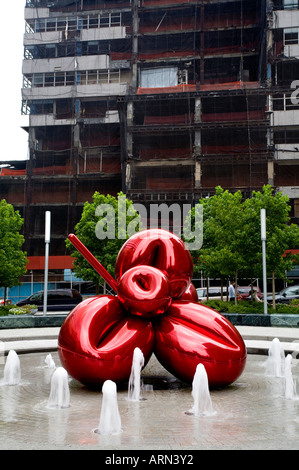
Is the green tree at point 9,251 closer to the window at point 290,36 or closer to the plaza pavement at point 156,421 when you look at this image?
the plaza pavement at point 156,421

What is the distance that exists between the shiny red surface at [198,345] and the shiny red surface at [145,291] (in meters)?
0.30

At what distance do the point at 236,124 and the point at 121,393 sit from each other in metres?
37.3

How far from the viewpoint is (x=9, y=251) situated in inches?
993

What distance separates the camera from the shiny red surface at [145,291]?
667 cm

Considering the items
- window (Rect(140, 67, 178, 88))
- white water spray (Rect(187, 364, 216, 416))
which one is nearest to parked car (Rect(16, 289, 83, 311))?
white water spray (Rect(187, 364, 216, 416))

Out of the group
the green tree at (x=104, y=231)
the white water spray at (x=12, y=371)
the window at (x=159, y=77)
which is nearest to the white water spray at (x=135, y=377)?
the white water spray at (x=12, y=371)

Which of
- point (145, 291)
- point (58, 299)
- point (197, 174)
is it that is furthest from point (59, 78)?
point (145, 291)

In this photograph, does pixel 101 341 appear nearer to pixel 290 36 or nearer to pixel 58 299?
pixel 58 299

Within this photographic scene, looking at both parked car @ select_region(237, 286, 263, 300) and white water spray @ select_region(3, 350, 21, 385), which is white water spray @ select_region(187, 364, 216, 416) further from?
parked car @ select_region(237, 286, 263, 300)

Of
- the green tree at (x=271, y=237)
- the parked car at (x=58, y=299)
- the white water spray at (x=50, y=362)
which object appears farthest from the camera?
the parked car at (x=58, y=299)

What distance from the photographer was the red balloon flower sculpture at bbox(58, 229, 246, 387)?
648 cm

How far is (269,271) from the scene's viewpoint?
72.2ft

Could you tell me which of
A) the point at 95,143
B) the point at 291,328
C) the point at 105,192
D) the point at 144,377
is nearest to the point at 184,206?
the point at 105,192

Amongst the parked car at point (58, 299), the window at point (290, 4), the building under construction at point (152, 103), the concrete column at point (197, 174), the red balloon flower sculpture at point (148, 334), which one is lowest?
the parked car at point (58, 299)
